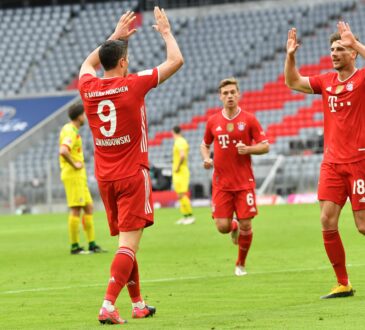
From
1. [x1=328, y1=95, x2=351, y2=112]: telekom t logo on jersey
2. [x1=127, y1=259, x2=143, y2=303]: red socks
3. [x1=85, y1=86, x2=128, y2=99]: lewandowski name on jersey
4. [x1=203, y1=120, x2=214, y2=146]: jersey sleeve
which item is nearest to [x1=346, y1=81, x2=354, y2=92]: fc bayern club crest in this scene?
[x1=328, y1=95, x2=351, y2=112]: telekom t logo on jersey

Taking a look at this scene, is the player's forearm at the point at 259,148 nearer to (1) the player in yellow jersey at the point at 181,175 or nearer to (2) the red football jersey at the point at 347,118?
(2) the red football jersey at the point at 347,118

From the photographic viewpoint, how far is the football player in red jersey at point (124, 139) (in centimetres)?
873

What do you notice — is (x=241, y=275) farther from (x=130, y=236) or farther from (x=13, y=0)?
(x=13, y=0)

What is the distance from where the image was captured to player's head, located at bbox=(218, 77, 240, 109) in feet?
43.4

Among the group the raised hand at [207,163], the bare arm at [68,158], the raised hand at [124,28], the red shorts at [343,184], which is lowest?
the bare arm at [68,158]

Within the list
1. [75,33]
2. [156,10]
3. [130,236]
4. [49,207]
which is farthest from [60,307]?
[75,33]

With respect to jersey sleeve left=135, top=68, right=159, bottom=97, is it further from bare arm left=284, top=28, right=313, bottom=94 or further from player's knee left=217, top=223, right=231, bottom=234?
player's knee left=217, top=223, right=231, bottom=234

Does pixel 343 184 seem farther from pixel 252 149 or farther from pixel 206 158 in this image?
pixel 206 158

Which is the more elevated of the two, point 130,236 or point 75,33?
point 130,236

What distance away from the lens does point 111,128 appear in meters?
8.94

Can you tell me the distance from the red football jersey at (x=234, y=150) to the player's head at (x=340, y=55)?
10.9ft

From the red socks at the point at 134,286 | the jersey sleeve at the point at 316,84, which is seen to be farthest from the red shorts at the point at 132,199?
the jersey sleeve at the point at 316,84

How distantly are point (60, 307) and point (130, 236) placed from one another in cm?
171

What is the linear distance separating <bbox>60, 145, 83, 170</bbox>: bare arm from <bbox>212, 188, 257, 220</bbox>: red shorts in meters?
4.13
